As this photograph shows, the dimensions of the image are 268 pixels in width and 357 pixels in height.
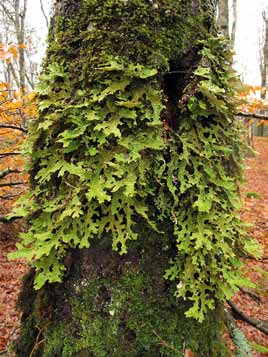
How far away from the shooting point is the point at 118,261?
52.5 inches

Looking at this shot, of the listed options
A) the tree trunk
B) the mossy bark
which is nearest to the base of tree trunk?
the mossy bark

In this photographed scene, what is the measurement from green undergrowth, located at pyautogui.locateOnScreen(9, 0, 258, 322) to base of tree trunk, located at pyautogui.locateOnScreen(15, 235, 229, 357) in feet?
0.22

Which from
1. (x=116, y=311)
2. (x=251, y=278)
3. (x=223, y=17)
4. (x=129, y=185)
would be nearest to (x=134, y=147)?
(x=129, y=185)

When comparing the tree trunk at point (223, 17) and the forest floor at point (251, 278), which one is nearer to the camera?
the forest floor at point (251, 278)

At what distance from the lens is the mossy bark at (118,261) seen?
130cm

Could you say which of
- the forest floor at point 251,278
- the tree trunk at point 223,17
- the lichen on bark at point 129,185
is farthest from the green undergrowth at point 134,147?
the tree trunk at point 223,17

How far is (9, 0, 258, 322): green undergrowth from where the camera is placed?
1244mm

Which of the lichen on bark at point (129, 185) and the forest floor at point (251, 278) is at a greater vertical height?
the lichen on bark at point (129, 185)

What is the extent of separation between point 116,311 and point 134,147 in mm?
763

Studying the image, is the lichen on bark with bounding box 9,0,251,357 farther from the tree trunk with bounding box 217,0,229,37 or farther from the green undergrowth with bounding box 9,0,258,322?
the tree trunk with bounding box 217,0,229,37

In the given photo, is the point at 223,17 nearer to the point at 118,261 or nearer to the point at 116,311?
the point at 118,261

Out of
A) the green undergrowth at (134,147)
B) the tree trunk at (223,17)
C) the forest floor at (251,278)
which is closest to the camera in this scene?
the green undergrowth at (134,147)

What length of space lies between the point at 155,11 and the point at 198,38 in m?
0.25

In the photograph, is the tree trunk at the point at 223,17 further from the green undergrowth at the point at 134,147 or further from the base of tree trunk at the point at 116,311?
the base of tree trunk at the point at 116,311
